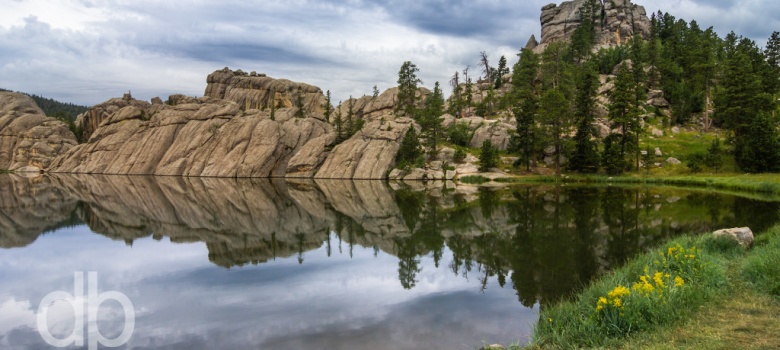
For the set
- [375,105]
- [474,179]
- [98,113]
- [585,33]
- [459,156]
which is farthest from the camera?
[375,105]

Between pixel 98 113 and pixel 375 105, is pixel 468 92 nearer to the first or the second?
pixel 375 105

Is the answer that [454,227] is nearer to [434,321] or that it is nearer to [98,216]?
[434,321]

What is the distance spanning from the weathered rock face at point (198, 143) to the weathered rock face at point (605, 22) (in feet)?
298

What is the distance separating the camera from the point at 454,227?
3512 centimetres

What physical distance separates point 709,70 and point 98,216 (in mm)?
107240

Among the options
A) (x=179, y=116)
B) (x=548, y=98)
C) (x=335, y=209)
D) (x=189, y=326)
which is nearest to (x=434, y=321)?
(x=189, y=326)

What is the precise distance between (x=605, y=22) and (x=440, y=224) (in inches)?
5694

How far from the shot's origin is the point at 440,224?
36594 millimetres

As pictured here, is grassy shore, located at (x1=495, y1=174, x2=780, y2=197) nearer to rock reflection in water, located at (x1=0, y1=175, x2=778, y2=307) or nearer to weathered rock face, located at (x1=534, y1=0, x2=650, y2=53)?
rock reflection in water, located at (x1=0, y1=175, x2=778, y2=307)

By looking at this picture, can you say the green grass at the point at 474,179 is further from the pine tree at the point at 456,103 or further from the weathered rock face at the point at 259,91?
the weathered rock face at the point at 259,91

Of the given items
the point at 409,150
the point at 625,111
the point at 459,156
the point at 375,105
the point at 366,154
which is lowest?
the point at 459,156

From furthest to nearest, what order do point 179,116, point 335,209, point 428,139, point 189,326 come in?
point 179,116
point 428,139
point 335,209
point 189,326

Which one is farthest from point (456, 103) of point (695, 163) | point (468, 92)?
point (695, 163)

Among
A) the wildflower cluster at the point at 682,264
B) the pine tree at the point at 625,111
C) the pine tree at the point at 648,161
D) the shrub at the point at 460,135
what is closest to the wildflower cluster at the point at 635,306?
the wildflower cluster at the point at 682,264
